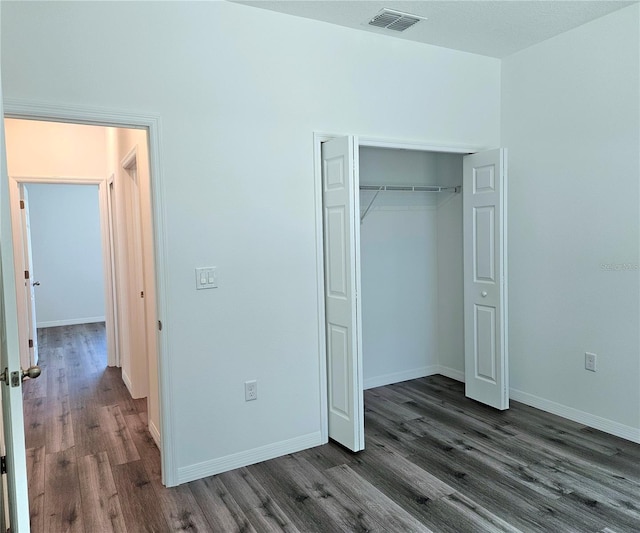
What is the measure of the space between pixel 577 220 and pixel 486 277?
2.47 feet

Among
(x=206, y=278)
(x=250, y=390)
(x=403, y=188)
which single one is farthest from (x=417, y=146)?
(x=250, y=390)

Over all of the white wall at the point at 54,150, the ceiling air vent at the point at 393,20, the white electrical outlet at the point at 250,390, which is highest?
the ceiling air vent at the point at 393,20

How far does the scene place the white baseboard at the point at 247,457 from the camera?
2936 millimetres

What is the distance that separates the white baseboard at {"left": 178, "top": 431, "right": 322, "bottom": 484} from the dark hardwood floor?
0.06 m

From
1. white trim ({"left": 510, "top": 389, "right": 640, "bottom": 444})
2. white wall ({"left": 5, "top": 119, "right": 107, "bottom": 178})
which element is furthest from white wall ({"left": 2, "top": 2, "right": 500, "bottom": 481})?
white wall ({"left": 5, "top": 119, "right": 107, "bottom": 178})

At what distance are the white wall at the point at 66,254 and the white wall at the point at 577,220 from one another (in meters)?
6.96

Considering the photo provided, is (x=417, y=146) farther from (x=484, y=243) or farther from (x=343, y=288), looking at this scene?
(x=343, y=288)

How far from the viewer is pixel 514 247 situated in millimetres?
4039

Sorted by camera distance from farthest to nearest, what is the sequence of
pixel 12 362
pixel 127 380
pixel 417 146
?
pixel 127 380 → pixel 417 146 → pixel 12 362

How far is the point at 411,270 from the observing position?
4.68 metres

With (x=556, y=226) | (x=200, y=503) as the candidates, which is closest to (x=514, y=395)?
(x=556, y=226)

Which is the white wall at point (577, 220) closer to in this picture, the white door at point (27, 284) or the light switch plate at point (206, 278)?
the light switch plate at point (206, 278)

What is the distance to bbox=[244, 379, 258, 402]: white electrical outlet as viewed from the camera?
10.2 ft

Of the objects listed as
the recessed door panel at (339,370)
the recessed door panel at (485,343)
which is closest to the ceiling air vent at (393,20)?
the recessed door panel at (339,370)
